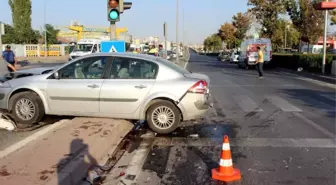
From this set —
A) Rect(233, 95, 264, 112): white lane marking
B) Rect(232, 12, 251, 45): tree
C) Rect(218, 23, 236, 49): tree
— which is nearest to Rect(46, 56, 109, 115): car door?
Rect(233, 95, 264, 112): white lane marking

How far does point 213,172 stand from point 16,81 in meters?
4.95

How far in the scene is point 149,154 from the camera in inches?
254

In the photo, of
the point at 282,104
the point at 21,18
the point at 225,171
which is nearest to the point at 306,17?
the point at 282,104

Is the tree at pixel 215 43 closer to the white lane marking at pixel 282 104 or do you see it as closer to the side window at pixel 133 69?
the white lane marking at pixel 282 104

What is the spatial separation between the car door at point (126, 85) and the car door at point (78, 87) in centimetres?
18

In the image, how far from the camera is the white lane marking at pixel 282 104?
10.7m

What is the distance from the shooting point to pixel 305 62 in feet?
87.0

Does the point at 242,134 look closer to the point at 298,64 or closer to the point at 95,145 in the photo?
the point at 95,145

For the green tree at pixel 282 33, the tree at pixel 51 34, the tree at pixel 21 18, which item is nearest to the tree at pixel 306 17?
the green tree at pixel 282 33

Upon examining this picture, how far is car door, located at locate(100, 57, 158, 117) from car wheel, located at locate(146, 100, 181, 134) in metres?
0.30

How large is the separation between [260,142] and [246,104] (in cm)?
457

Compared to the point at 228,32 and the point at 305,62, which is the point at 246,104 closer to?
the point at 305,62

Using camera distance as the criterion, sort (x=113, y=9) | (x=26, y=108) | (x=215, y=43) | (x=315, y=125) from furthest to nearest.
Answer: (x=215, y=43), (x=113, y=9), (x=315, y=125), (x=26, y=108)

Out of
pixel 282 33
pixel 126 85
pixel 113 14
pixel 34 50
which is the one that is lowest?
pixel 126 85
